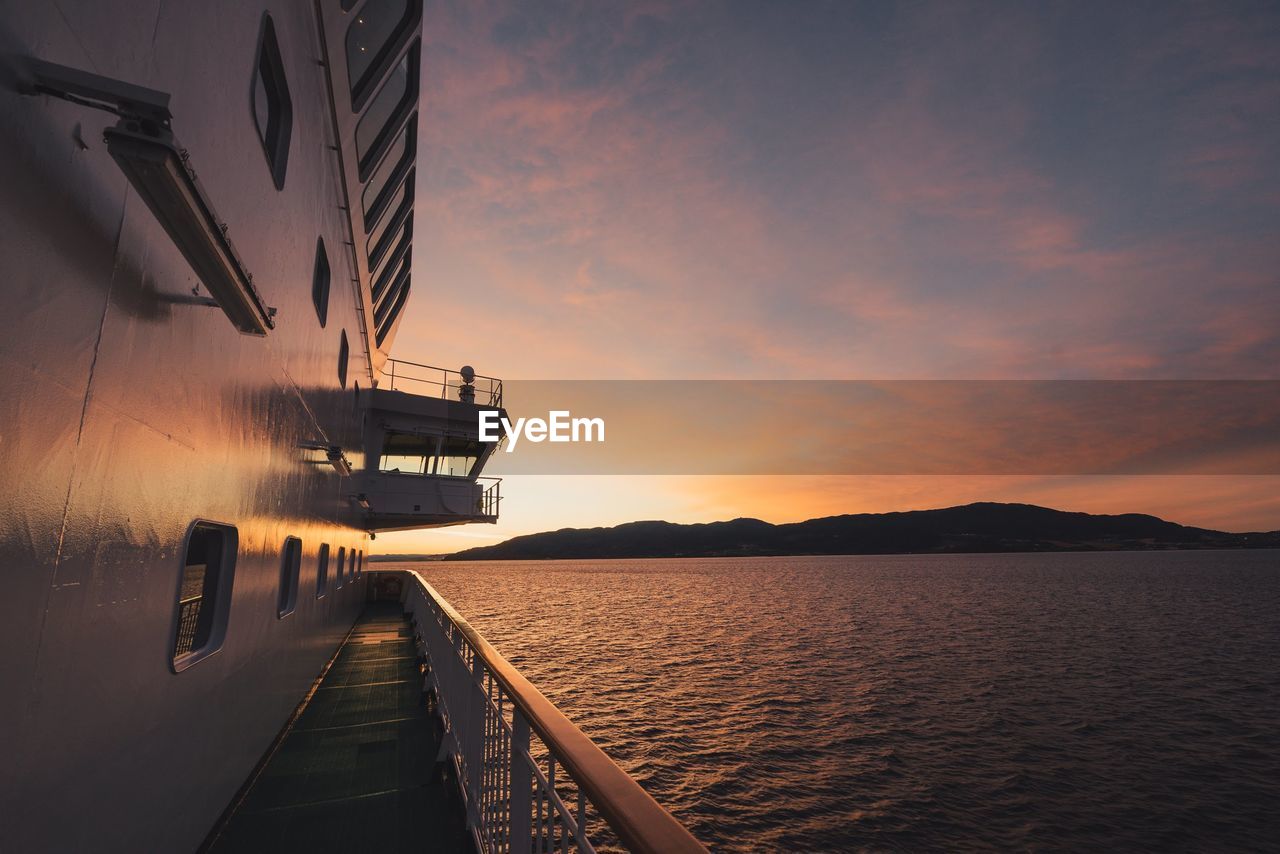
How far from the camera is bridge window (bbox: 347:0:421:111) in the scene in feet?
24.8

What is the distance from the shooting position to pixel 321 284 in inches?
315

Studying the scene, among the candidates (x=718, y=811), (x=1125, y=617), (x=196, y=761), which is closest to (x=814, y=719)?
(x=718, y=811)

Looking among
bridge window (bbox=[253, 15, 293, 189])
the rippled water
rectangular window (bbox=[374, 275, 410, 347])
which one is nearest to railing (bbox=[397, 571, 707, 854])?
bridge window (bbox=[253, 15, 293, 189])

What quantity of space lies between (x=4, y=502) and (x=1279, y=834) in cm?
1995

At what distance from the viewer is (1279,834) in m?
12.3

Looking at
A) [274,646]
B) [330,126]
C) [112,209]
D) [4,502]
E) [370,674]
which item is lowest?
[370,674]

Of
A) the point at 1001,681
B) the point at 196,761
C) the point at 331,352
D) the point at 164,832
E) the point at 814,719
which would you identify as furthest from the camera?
the point at 1001,681

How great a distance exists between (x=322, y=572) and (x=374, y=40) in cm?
763

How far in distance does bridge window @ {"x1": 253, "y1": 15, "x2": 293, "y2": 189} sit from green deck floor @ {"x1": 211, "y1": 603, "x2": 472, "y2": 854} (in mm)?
5015

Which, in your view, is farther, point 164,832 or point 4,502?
point 164,832

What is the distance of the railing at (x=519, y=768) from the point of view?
1634 mm

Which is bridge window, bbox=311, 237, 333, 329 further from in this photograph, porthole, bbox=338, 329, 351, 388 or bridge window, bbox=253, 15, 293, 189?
bridge window, bbox=253, 15, 293, 189

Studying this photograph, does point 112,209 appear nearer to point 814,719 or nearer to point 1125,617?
point 814,719

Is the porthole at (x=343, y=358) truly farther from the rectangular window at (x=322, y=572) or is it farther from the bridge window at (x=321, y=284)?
the rectangular window at (x=322, y=572)
